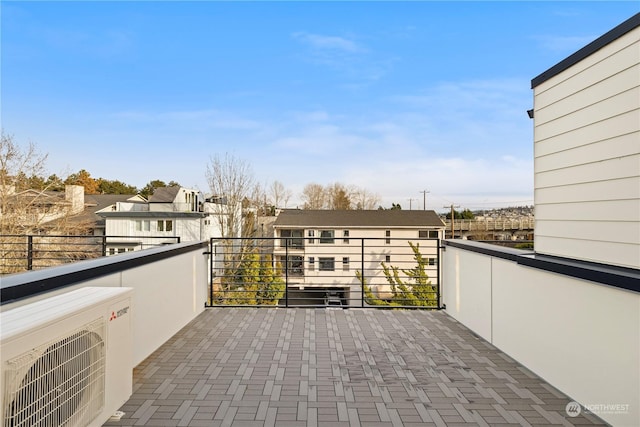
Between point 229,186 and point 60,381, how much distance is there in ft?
53.4

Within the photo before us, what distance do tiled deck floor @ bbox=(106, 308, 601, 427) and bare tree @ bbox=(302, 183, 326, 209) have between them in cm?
2310

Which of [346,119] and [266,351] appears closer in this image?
[266,351]

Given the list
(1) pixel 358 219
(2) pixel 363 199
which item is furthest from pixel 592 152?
(2) pixel 363 199

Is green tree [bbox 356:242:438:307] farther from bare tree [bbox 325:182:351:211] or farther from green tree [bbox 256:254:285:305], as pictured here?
bare tree [bbox 325:182:351:211]

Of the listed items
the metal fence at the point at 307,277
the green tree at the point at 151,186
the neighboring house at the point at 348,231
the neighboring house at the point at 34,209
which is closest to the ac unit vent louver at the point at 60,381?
the metal fence at the point at 307,277

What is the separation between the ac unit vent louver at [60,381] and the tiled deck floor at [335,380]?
375mm

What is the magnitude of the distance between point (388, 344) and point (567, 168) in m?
2.09

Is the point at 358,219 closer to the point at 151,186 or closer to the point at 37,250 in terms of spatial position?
the point at 37,250

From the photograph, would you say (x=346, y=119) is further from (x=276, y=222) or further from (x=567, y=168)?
(x=567, y=168)

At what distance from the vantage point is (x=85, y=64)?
34.8 feet

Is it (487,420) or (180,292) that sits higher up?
(180,292)

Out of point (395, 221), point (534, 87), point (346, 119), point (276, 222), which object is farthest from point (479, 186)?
point (534, 87)

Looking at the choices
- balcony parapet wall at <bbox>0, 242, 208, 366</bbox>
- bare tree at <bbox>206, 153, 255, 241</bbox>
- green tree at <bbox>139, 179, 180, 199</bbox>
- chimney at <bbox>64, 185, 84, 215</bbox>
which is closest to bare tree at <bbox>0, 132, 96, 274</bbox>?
chimney at <bbox>64, 185, 84, 215</bbox>

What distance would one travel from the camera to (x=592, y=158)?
2.26 meters
